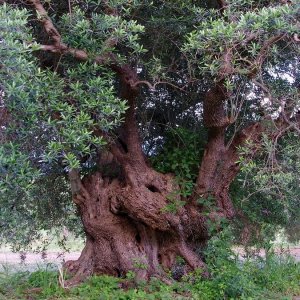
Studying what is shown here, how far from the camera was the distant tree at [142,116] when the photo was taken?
6.11 m

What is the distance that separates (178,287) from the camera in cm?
813

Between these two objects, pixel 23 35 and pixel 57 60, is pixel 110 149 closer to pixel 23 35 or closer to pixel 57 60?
pixel 57 60

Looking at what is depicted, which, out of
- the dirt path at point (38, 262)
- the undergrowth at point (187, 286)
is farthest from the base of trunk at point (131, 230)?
the dirt path at point (38, 262)

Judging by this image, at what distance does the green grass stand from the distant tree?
1.42 feet

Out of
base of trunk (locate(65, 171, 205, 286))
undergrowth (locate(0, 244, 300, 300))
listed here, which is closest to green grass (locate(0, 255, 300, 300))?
undergrowth (locate(0, 244, 300, 300))

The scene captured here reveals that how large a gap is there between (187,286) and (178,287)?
0.49ft

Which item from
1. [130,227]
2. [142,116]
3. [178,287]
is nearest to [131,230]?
[130,227]

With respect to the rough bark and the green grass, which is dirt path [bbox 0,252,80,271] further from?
the rough bark

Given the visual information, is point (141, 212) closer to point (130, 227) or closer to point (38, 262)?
point (130, 227)

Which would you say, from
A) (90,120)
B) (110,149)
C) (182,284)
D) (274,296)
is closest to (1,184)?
(90,120)

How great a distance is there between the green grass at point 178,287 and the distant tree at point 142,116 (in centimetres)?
43

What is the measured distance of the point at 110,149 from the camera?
28.6 ft

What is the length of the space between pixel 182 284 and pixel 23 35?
4753 millimetres

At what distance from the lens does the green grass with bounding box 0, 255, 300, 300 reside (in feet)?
24.8
